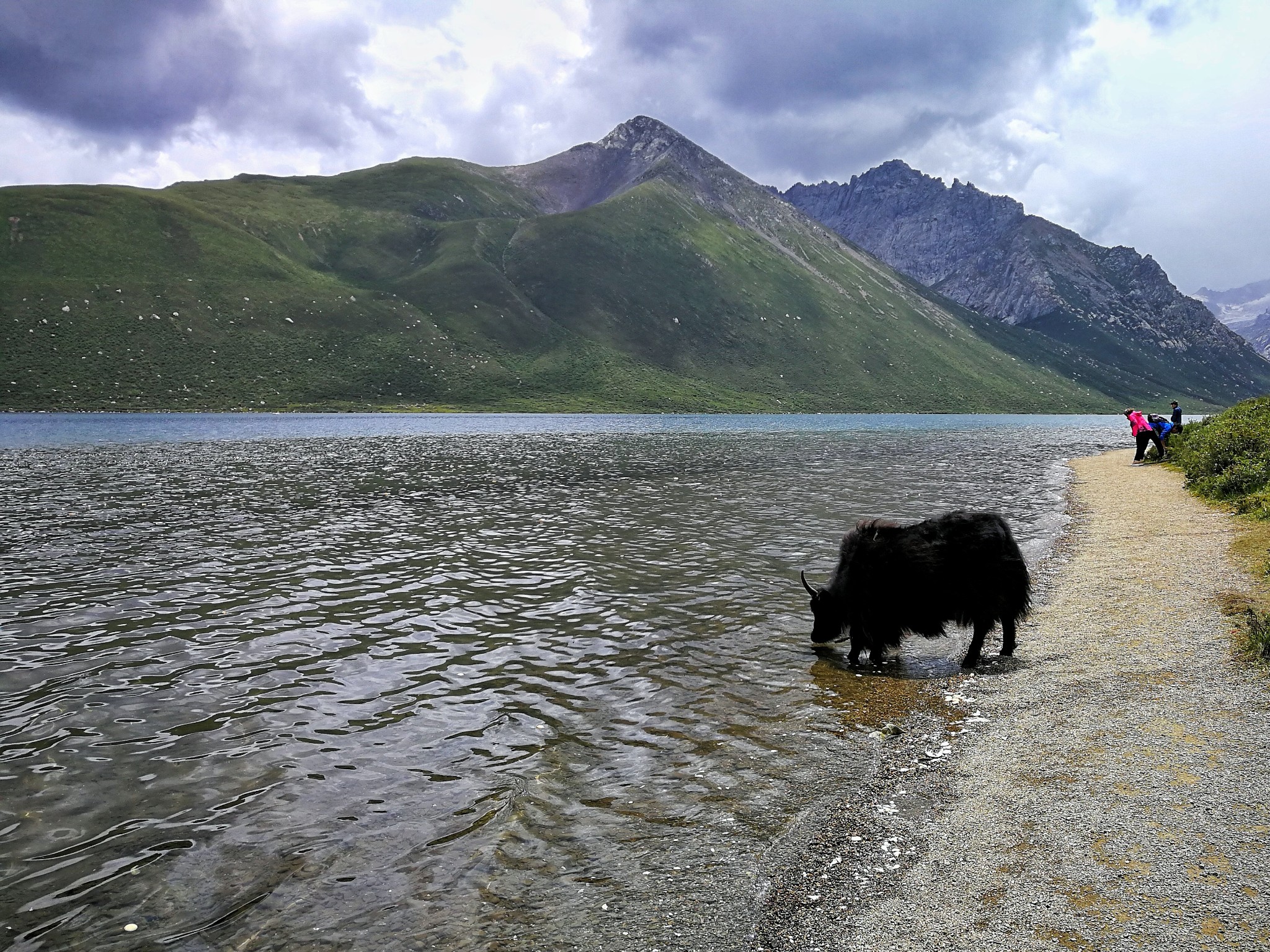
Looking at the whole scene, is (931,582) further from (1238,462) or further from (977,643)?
(1238,462)

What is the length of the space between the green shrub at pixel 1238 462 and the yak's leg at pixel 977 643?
16.6 metres

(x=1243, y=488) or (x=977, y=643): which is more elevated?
(x=1243, y=488)

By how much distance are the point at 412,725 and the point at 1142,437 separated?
193ft

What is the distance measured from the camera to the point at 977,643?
13.5m

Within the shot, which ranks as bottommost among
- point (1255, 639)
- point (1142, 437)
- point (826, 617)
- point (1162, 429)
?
point (826, 617)

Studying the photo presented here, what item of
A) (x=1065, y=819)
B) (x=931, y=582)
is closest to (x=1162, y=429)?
(x=931, y=582)

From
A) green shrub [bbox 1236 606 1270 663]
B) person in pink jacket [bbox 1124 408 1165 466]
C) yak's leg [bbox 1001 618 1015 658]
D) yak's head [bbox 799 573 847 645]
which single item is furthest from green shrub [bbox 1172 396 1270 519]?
yak's head [bbox 799 573 847 645]

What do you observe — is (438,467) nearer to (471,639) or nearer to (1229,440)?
(471,639)

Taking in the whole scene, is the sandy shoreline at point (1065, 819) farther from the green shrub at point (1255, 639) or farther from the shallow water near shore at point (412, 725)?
the shallow water near shore at point (412, 725)

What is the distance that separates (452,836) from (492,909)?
4.73 feet

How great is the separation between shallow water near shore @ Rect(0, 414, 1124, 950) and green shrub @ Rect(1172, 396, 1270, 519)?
6586 mm

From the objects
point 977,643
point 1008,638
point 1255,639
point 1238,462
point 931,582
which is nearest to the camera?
point 1255,639

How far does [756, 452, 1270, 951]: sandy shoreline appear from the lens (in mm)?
5543

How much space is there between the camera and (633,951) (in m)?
5.86
